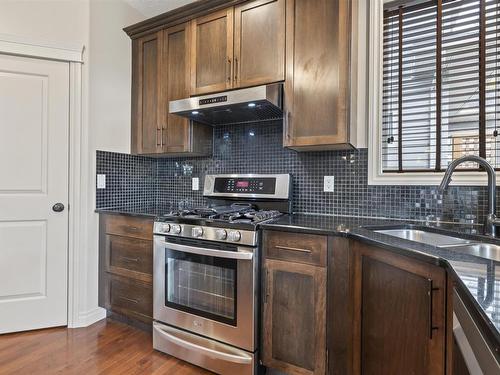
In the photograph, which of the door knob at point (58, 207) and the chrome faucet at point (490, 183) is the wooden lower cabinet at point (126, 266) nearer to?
the door knob at point (58, 207)

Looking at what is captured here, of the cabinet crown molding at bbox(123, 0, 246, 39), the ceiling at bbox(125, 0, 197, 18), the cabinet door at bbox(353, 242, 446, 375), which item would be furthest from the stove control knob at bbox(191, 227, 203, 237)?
the ceiling at bbox(125, 0, 197, 18)

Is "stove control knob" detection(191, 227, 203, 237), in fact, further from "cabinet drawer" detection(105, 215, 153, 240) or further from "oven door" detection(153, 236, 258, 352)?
"cabinet drawer" detection(105, 215, 153, 240)

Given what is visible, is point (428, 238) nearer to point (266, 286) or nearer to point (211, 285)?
point (266, 286)

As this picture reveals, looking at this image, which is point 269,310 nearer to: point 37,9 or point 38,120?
point 38,120

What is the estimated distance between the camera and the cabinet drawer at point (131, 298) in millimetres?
2215

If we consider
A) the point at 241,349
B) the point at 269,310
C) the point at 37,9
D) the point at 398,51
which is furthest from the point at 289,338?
the point at 37,9

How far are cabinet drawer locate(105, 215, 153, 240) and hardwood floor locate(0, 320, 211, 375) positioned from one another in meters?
0.76

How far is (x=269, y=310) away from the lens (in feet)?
5.58

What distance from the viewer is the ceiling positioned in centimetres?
269

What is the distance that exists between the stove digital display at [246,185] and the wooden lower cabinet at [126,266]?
25.2 inches

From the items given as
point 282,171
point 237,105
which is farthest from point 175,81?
point 282,171

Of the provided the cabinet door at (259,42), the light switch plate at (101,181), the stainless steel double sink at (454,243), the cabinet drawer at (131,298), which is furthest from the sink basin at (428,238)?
the light switch plate at (101,181)

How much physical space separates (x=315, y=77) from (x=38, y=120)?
6.93 ft

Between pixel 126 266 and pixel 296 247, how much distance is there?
1441 mm
